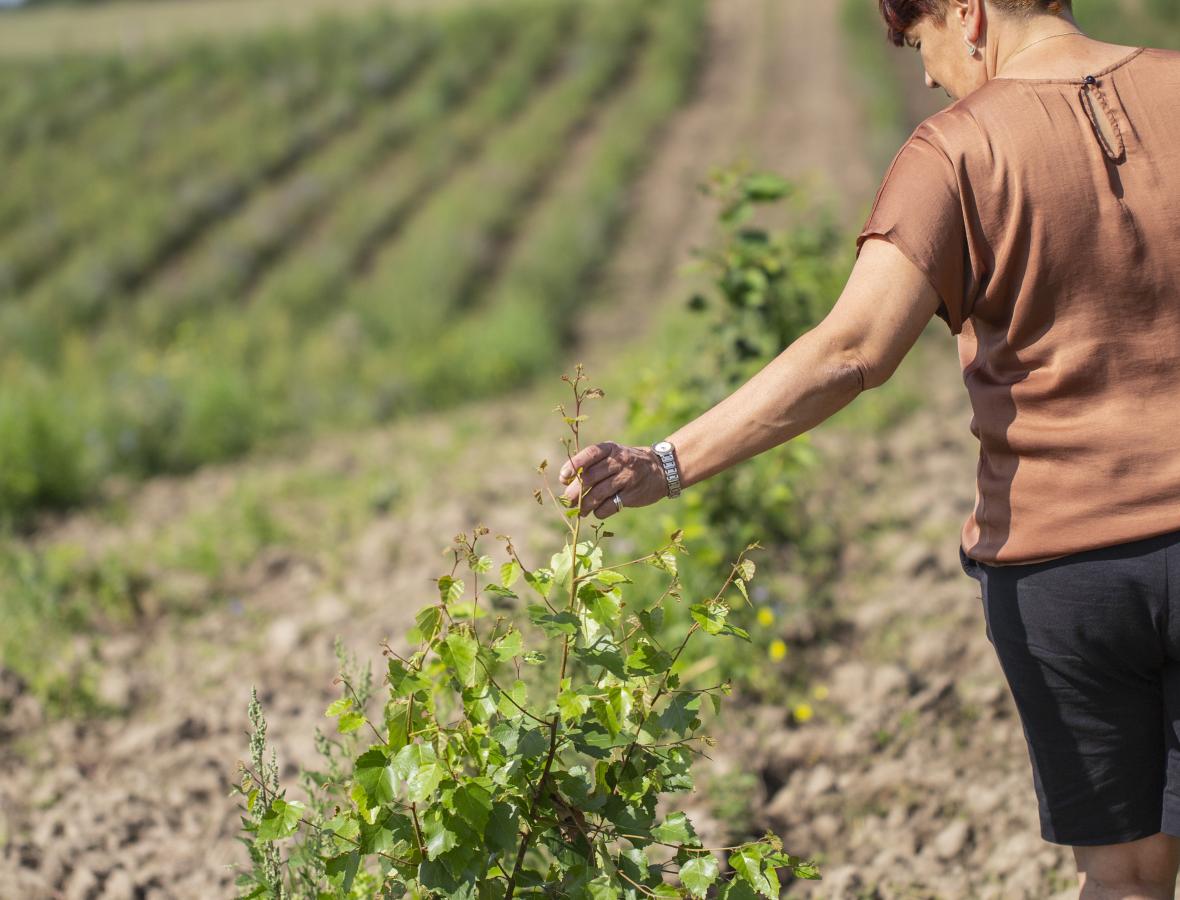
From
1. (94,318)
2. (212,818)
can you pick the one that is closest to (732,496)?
(212,818)

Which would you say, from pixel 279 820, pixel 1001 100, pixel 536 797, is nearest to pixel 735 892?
pixel 536 797

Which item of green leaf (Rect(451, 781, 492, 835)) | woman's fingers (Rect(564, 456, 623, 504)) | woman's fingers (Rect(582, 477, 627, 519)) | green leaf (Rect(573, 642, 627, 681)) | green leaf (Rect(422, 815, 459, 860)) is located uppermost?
woman's fingers (Rect(564, 456, 623, 504))

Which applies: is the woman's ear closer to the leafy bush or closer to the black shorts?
the black shorts

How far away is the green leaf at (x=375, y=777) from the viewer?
1.57m

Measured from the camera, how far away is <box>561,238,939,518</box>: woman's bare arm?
5.13 ft

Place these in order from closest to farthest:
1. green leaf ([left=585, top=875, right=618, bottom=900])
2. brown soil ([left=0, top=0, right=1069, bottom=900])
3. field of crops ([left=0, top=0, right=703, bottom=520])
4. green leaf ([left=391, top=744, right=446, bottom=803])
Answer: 1. green leaf ([left=391, top=744, right=446, bottom=803])
2. green leaf ([left=585, top=875, right=618, bottom=900])
3. brown soil ([left=0, top=0, right=1069, bottom=900])
4. field of crops ([left=0, top=0, right=703, bottom=520])

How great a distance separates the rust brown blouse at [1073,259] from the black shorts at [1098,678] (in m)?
0.05

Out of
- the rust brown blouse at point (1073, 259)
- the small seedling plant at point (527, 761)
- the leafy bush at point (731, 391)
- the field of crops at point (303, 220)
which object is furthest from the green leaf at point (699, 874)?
the field of crops at point (303, 220)

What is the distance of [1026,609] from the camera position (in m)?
1.68

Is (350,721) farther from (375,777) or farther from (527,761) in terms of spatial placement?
(527,761)

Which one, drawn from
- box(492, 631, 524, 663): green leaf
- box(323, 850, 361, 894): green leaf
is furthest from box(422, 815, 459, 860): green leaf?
box(492, 631, 524, 663): green leaf

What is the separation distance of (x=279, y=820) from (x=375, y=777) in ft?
0.57

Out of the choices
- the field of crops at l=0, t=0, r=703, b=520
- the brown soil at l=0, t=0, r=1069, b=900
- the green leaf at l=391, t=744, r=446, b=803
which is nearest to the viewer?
the green leaf at l=391, t=744, r=446, b=803

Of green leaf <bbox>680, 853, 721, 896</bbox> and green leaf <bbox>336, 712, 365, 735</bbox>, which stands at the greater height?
green leaf <bbox>336, 712, 365, 735</bbox>
